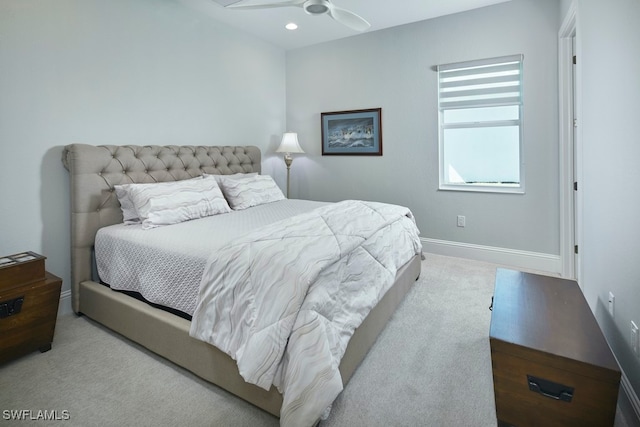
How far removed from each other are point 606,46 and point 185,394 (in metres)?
2.76

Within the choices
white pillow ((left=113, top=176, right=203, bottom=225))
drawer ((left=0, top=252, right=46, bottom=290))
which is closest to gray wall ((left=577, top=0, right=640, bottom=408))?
white pillow ((left=113, top=176, right=203, bottom=225))

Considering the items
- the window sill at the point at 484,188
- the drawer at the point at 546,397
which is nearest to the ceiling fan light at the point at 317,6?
the window sill at the point at 484,188

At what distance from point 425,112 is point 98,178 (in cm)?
322

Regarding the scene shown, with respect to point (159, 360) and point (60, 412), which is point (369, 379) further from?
point (60, 412)

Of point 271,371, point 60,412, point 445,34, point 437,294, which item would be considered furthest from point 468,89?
point 60,412

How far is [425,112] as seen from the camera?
3.83 m

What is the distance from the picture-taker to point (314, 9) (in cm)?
255

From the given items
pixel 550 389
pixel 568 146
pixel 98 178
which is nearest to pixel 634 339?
pixel 550 389

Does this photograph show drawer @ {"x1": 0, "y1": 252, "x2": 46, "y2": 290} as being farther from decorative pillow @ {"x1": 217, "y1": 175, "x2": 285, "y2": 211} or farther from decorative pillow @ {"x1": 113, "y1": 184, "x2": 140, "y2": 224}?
decorative pillow @ {"x1": 217, "y1": 175, "x2": 285, "y2": 211}

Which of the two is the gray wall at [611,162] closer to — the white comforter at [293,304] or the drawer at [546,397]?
the drawer at [546,397]

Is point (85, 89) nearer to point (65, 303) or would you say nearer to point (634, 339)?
point (65, 303)

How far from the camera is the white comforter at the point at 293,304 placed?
1346 millimetres

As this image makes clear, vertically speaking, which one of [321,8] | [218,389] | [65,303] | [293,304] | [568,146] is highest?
[321,8]

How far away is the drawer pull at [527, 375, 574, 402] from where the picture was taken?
1222mm
